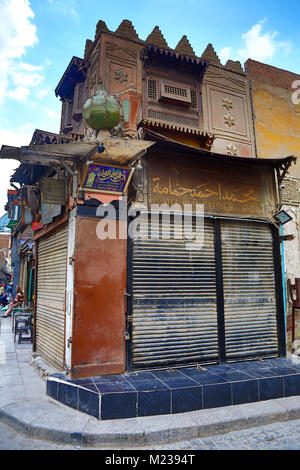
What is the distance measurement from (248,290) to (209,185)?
2583mm

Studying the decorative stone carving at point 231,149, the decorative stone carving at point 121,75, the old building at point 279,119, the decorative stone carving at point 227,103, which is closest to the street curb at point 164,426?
the old building at point 279,119

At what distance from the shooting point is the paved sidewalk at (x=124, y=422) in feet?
13.2

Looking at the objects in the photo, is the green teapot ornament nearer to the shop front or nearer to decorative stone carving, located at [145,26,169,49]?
the shop front

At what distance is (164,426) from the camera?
167 inches

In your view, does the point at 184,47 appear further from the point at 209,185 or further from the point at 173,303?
the point at 173,303

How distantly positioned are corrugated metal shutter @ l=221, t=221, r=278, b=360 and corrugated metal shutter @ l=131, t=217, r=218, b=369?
1.42 ft

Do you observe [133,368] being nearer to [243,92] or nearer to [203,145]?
[203,145]

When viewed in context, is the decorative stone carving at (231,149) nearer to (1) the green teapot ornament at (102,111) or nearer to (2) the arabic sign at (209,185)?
(2) the arabic sign at (209,185)

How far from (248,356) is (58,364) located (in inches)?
160

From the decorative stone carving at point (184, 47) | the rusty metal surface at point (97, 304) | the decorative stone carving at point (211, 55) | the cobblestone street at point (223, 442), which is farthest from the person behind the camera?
the decorative stone carving at point (211, 55)

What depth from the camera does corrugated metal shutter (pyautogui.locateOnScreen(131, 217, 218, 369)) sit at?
589 cm

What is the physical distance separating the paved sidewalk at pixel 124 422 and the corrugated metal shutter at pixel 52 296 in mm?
1169

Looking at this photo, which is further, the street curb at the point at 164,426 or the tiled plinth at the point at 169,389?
the tiled plinth at the point at 169,389

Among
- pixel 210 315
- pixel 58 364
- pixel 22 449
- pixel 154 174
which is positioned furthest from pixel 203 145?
pixel 22 449
